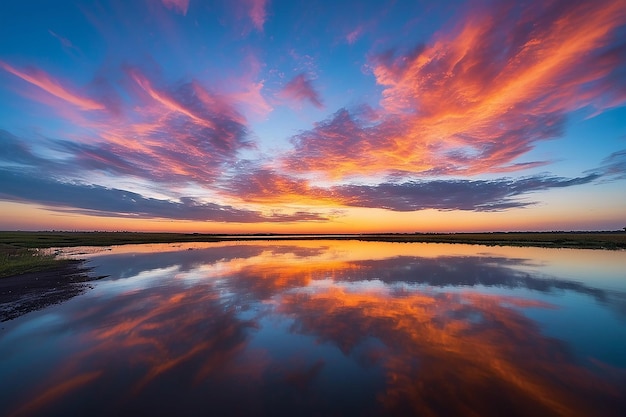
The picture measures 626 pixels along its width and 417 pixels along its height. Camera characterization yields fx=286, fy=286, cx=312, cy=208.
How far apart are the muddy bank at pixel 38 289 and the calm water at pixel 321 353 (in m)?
1.59

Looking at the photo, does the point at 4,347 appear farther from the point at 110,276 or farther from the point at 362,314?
the point at 110,276

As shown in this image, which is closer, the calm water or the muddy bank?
the calm water

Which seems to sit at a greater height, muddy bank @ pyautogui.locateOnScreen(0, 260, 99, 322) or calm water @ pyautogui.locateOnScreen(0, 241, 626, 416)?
muddy bank @ pyautogui.locateOnScreen(0, 260, 99, 322)

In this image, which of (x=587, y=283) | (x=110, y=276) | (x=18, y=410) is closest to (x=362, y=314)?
(x=18, y=410)

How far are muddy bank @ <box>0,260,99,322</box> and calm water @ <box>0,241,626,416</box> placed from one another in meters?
1.59

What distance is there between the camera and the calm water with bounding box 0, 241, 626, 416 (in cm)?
771

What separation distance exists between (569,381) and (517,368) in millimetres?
1286

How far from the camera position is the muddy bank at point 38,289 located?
17.1 metres

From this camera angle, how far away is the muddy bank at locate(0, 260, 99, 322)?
17062mm

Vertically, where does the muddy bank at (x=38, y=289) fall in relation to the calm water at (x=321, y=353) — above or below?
above

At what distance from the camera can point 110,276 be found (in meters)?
28.3

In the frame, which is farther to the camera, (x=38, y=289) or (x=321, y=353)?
(x=38, y=289)

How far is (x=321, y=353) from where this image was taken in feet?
35.3

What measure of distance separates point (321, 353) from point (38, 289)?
24.0 meters
